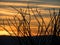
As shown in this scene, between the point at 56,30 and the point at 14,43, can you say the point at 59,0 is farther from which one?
the point at 56,30

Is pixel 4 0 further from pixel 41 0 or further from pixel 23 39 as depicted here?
pixel 23 39

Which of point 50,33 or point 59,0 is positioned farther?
point 59,0

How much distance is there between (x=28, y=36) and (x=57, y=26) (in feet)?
1.81

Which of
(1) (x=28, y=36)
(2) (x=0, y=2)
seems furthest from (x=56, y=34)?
(2) (x=0, y=2)

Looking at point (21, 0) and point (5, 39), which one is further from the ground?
point (5, 39)

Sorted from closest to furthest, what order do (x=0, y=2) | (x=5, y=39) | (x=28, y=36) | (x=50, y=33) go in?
(x=28, y=36), (x=50, y=33), (x=5, y=39), (x=0, y=2)

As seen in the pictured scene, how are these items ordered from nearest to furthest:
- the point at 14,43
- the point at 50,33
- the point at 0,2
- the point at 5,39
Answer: the point at 50,33 < the point at 14,43 < the point at 5,39 < the point at 0,2

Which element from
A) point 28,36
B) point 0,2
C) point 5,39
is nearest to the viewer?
point 28,36

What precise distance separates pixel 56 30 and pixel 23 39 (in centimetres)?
56

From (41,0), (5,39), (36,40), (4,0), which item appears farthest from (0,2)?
(36,40)

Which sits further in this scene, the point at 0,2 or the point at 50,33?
the point at 0,2

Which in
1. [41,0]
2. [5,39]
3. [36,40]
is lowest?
[41,0]

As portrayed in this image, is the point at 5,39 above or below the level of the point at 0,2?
above

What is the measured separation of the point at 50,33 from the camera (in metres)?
5.47
